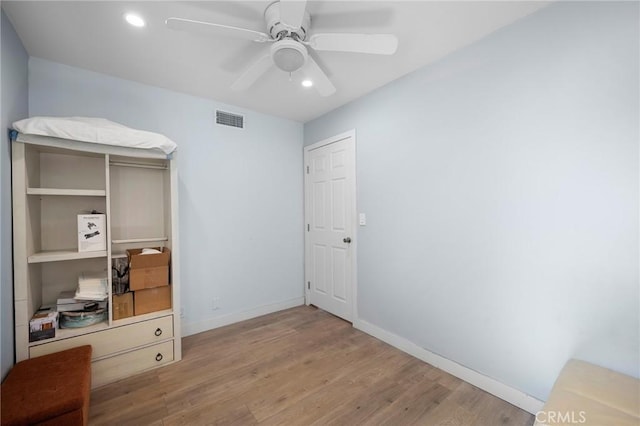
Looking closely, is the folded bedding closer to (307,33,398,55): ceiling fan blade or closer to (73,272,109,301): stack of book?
(73,272,109,301): stack of book

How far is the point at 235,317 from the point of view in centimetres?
310

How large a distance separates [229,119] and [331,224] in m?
1.73

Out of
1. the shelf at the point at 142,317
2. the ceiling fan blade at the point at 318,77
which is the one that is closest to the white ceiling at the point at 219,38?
the ceiling fan blade at the point at 318,77

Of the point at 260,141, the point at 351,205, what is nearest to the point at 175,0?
Result: the point at 260,141

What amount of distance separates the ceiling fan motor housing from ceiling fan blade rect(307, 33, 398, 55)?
0.11 metres

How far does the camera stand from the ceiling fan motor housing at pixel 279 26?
153cm

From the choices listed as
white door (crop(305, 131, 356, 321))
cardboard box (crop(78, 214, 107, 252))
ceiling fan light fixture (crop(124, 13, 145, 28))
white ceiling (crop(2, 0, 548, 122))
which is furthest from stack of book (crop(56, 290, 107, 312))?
white door (crop(305, 131, 356, 321))

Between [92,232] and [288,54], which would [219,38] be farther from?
[92,232]

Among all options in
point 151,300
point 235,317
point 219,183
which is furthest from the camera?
point 235,317

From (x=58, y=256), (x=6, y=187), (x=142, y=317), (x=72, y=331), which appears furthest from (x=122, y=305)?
(x=6, y=187)

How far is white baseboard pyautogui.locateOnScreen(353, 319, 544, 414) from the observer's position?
67.5 inches

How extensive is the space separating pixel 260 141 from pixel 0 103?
2.10m

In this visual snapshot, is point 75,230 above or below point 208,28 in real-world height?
below

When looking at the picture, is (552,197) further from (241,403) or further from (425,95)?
(241,403)
